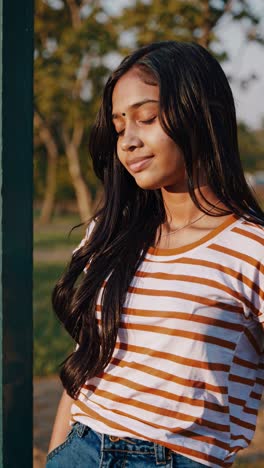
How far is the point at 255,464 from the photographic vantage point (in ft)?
11.6

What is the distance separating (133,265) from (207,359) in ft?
1.09

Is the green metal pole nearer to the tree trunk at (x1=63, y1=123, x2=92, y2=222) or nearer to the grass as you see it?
the grass

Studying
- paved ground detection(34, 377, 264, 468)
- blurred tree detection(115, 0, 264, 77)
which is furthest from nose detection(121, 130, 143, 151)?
blurred tree detection(115, 0, 264, 77)

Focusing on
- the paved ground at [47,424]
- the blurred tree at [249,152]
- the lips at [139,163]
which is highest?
the blurred tree at [249,152]

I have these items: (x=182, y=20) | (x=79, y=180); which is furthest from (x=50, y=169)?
(x=182, y=20)

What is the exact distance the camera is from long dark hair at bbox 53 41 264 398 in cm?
160

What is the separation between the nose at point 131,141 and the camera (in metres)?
1.61

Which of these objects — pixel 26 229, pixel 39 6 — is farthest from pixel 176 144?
pixel 39 6

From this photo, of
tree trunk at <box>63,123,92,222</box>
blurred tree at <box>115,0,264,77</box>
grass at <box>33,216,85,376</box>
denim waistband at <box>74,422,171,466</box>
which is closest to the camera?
denim waistband at <box>74,422,171,466</box>

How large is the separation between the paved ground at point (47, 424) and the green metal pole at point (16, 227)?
5.95 feet

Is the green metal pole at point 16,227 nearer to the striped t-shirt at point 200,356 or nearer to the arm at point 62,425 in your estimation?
the arm at point 62,425

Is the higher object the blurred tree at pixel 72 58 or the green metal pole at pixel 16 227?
the blurred tree at pixel 72 58

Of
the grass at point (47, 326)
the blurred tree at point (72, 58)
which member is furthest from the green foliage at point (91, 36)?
the grass at point (47, 326)

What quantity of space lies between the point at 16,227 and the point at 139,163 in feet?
1.10
